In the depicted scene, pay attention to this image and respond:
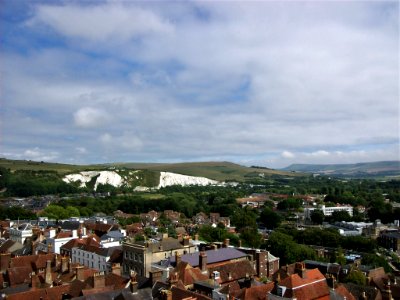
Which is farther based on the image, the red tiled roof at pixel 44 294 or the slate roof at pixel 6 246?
the slate roof at pixel 6 246

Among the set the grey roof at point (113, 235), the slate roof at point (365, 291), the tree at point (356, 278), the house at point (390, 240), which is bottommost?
the house at point (390, 240)

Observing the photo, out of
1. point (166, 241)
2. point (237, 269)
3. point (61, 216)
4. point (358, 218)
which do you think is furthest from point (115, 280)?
point (358, 218)

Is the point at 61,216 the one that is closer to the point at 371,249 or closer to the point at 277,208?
the point at 371,249

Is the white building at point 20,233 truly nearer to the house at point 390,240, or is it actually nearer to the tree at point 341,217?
the house at point 390,240

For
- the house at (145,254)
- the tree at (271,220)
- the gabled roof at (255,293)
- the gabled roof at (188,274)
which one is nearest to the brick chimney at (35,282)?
the gabled roof at (188,274)

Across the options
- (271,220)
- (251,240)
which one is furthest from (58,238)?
(271,220)

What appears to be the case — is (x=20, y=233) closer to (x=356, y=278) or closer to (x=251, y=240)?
(x=251, y=240)

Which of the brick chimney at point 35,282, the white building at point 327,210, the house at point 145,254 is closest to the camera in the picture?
the brick chimney at point 35,282

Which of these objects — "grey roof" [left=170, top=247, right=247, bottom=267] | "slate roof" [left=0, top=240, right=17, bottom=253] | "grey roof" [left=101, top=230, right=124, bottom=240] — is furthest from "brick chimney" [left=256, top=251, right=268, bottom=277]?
"slate roof" [left=0, top=240, right=17, bottom=253]

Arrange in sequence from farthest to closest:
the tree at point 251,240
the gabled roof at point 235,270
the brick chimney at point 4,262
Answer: the tree at point 251,240, the brick chimney at point 4,262, the gabled roof at point 235,270
